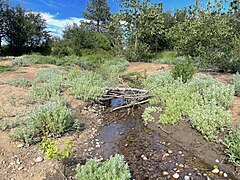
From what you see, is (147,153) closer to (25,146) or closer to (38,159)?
(38,159)

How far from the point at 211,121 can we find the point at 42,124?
12.3ft

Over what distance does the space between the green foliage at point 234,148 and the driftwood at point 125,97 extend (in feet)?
11.8

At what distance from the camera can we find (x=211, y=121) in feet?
16.9

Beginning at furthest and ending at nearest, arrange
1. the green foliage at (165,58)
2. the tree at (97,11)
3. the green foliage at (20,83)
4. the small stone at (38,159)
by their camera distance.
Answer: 1. the tree at (97,11)
2. the green foliage at (165,58)
3. the green foliage at (20,83)
4. the small stone at (38,159)

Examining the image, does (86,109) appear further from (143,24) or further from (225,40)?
(143,24)

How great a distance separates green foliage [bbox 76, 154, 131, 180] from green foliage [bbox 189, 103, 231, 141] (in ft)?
7.96

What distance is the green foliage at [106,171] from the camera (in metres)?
3.31

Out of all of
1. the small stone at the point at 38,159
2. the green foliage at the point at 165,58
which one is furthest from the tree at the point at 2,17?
the small stone at the point at 38,159

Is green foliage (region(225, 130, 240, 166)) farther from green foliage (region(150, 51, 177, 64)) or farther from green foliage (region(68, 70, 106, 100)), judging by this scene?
green foliage (region(150, 51, 177, 64))

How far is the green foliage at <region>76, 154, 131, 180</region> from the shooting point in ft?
10.9

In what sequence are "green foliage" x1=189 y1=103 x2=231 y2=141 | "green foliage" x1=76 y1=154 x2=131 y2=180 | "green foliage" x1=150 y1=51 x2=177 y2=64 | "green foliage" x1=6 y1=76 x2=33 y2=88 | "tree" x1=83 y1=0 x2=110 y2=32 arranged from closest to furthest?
"green foliage" x1=76 y1=154 x2=131 y2=180 < "green foliage" x1=189 y1=103 x2=231 y2=141 < "green foliage" x1=6 y1=76 x2=33 y2=88 < "green foliage" x1=150 y1=51 x2=177 y2=64 < "tree" x1=83 y1=0 x2=110 y2=32

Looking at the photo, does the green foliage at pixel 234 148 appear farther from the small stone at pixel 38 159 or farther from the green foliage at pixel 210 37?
the green foliage at pixel 210 37

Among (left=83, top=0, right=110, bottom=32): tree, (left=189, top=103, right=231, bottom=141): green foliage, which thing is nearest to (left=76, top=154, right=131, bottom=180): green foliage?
(left=189, top=103, right=231, bottom=141): green foliage

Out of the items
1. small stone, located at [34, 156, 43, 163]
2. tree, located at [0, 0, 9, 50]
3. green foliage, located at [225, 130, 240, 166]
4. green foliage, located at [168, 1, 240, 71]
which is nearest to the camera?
green foliage, located at [225, 130, 240, 166]
